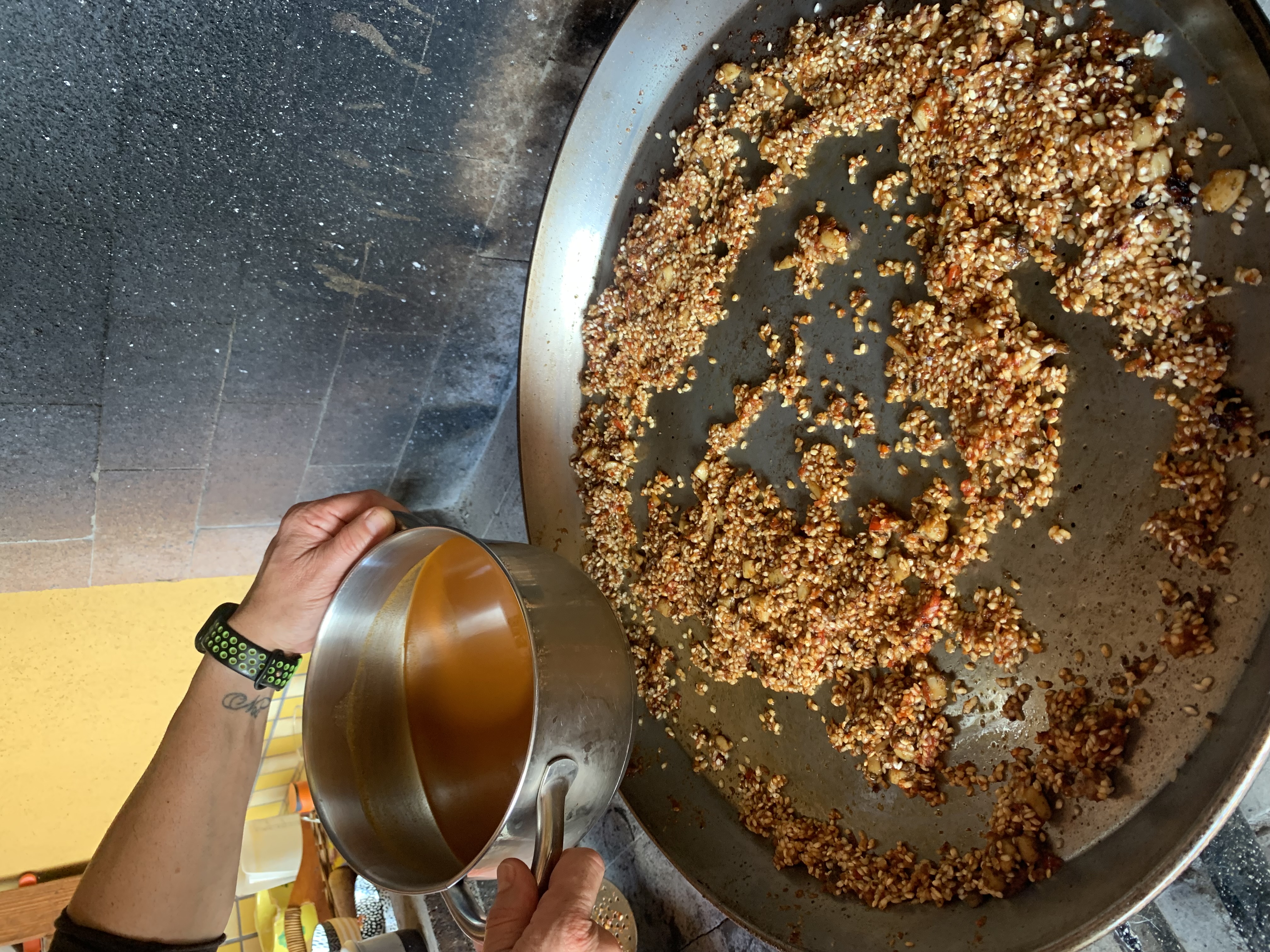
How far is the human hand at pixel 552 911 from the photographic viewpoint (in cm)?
96

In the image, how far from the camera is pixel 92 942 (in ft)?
4.35

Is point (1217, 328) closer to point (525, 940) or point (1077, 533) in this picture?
point (1077, 533)

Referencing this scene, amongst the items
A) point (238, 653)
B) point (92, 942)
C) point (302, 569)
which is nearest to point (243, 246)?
point (302, 569)

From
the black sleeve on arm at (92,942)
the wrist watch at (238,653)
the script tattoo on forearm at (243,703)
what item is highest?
the wrist watch at (238,653)

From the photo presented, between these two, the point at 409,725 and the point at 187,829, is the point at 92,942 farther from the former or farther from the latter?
the point at 409,725

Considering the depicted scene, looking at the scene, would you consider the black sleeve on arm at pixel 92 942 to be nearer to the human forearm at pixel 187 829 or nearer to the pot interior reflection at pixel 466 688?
the human forearm at pixel 187 829

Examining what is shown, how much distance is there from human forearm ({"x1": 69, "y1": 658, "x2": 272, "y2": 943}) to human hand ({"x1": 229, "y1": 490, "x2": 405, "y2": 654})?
0.40 feet

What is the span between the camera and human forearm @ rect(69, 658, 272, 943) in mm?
1385

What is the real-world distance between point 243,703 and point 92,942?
0.44m

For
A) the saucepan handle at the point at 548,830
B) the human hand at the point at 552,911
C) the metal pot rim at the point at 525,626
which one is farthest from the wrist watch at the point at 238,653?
the human hand at the point at 552,911

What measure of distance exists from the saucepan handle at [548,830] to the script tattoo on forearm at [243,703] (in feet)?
1.82

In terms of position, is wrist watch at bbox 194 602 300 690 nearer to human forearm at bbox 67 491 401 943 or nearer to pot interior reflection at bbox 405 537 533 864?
human forearm at bbox 67 491 401 943

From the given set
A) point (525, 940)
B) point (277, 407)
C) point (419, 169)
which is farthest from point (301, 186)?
point (525, 940)

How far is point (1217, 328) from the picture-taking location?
3.30ft
